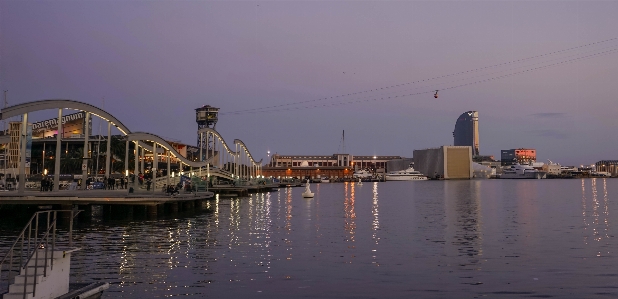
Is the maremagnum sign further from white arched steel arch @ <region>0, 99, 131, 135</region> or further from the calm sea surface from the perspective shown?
the calm sea surface

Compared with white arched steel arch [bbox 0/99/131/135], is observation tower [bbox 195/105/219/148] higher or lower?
higher

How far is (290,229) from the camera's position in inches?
1561

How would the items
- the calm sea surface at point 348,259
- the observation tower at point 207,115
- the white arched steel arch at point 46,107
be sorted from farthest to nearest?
the observation tower at point 207,115 → the white arched steel arch at point 46,107 → the calm sea surface at point 348,259

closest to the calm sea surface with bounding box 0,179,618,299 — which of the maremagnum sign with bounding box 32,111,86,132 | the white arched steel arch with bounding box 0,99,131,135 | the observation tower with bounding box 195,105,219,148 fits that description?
the white arched steel arch with bounding box 0,99,131,135

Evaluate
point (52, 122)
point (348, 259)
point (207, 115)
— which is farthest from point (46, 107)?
point (207, 115)

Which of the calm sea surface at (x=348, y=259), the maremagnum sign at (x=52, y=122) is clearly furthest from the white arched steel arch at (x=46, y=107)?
the maremagnum sign at (x=52, y=122)

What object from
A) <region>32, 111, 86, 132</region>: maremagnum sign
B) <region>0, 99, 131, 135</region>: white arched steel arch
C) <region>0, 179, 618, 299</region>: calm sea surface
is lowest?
<region>0, 179, 618, 299</region>: calm sea surface

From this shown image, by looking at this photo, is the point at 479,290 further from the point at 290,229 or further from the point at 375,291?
the point at 290,229

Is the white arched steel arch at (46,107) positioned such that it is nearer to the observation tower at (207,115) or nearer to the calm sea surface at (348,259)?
the calm sea surface at (348,259)

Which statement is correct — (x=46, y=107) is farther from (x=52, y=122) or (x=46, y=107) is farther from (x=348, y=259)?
(x=52, y=122)

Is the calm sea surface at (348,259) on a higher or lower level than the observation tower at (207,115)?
lower

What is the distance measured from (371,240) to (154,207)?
21322 mm

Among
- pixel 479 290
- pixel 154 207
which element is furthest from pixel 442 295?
Answer: pixel 154 207

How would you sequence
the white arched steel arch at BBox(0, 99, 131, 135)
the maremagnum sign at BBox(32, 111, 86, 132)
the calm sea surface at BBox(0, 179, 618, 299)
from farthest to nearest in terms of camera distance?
the maremagnum sign at BBox(32, 111, 86, 132), the white arched steel arch at BBox(0, 99, 131, 135), the calm sea surface at BBox(0, 179, 618, 299)
